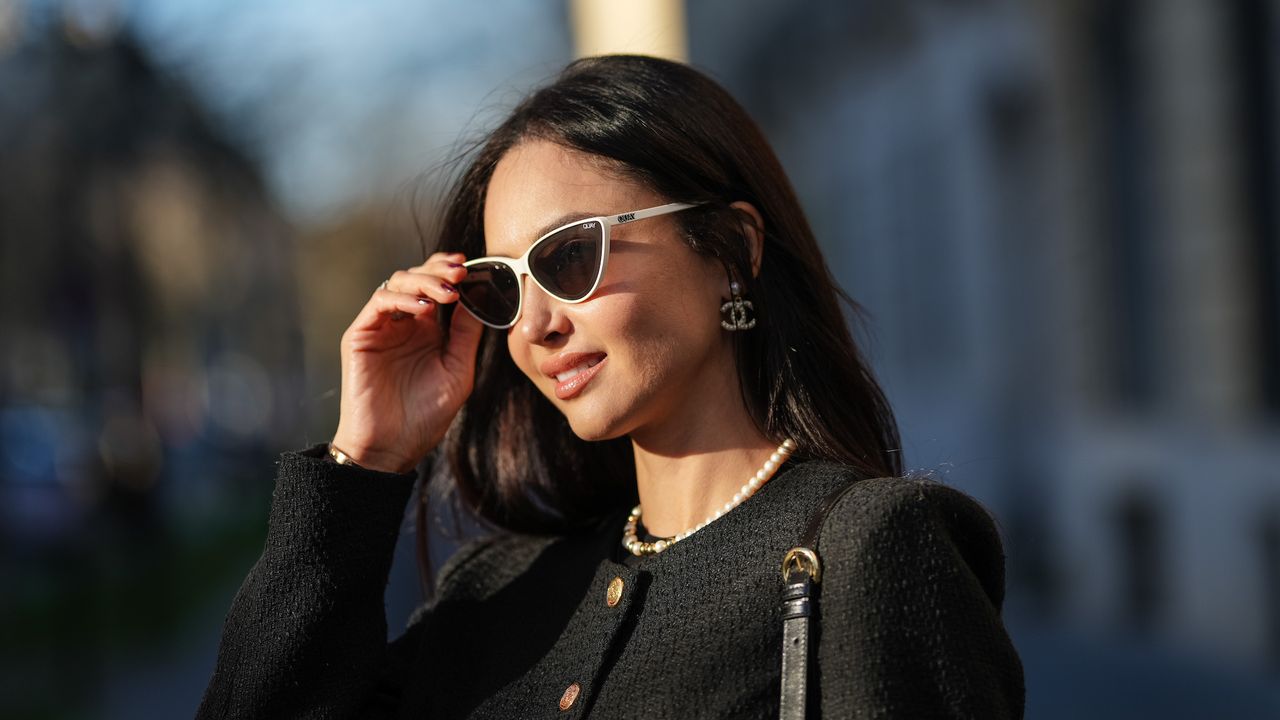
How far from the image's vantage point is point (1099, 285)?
10.7 m

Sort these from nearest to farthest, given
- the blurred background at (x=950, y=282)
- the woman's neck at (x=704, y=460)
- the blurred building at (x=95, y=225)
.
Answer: the woman's neck at (x=704, y=460)
the blurred background at (x=950, y=282)
the blurred building at (x=95, y=225)

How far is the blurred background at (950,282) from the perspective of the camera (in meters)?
8.44

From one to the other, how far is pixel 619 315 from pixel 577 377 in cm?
13

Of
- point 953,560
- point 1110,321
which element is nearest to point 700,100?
point 953,560

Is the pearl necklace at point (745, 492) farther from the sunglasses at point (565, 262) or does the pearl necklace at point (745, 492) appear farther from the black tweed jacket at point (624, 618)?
the sunglasses at point (565, 262)

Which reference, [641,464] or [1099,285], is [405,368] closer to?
[641,464]

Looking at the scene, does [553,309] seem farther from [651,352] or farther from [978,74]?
[978,74]

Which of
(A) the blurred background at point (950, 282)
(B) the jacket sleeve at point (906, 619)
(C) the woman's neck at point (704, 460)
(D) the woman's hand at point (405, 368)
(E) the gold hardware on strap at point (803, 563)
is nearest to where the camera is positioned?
(B) the jacket sleeve at point (906, 619)

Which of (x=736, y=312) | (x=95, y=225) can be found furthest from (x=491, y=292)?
(x=95, y=225)

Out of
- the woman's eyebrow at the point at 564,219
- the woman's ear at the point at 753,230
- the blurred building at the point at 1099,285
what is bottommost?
the blurred building at the point at 1099,285

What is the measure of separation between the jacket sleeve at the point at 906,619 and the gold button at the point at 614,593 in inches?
15.7

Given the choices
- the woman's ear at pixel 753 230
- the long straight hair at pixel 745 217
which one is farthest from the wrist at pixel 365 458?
the woman's ear at pixel 753 230

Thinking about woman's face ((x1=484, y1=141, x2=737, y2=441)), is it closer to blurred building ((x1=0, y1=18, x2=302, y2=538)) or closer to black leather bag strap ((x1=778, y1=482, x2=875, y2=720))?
black leather bag strap ((x1=778, y1=482, x2=875, y2=720))

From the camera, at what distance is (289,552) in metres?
2.42
